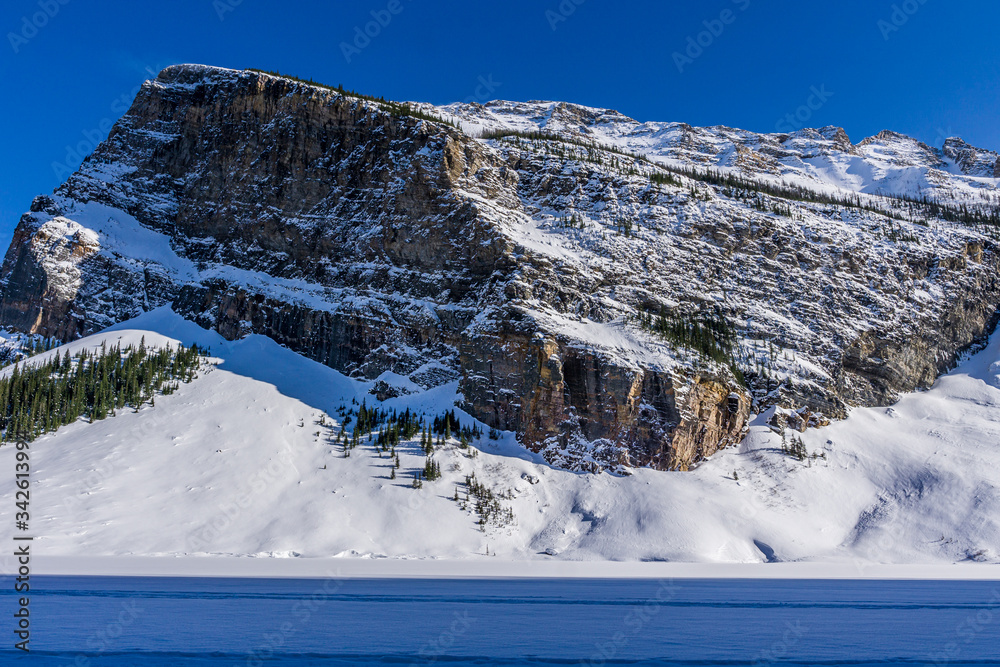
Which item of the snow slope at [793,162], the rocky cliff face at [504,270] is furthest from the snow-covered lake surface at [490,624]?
the snow slope at [793,162]

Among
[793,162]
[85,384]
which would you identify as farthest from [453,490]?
[793,162]

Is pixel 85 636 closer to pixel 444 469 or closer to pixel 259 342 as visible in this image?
pixel 444 469

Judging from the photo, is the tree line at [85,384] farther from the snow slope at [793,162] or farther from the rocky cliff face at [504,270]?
the snow slope at [793,162]

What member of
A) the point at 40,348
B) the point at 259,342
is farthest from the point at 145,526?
the point at 40,348

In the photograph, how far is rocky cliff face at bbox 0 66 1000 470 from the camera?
79625 mm

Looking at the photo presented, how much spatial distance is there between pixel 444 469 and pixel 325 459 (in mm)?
13633

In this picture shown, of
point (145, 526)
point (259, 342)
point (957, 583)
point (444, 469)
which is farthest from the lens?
point (259, 342)

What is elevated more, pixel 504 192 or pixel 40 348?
pixel 504 192

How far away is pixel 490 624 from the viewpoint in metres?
25.2

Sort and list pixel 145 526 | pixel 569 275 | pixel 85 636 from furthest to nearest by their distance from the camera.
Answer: pixel 569 275 < pixel 145 526 < pixel 85 636

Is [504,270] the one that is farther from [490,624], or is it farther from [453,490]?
[490,624]

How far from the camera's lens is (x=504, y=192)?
100 m

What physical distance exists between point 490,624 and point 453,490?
143ft

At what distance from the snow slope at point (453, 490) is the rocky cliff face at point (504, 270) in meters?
6.01
